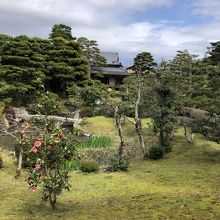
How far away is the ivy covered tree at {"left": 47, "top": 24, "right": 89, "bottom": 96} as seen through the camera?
151 ft

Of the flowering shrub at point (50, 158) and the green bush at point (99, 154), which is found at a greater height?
the flowering shrub at point (50, 158)

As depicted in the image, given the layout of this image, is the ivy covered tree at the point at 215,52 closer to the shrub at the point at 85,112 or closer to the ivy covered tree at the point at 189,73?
the ivy covered tree at the point at 189,73

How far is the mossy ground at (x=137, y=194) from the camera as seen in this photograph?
37.5 feet

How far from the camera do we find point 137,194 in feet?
46.2

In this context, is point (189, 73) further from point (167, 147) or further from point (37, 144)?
point (37, 144)

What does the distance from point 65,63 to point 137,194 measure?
34.1 meters

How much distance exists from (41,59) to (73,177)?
27.3m

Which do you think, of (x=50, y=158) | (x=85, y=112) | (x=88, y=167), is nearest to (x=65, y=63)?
(x=85, y=112)

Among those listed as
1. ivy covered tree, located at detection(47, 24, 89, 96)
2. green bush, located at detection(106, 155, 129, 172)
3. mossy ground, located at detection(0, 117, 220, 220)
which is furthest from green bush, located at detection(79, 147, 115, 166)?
ivy covered tree, located at detection(47, 24, 89, 96)

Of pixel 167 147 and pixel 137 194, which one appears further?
pixel 167 147

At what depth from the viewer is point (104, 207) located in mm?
12273

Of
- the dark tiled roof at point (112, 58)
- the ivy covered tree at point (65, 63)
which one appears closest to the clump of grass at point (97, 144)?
the ivy covered tree at point (65, 63)

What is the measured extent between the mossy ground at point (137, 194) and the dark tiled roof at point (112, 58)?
148ft

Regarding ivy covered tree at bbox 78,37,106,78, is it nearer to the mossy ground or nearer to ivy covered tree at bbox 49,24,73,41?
ivy covered tree at bbox 49,24,73,41
